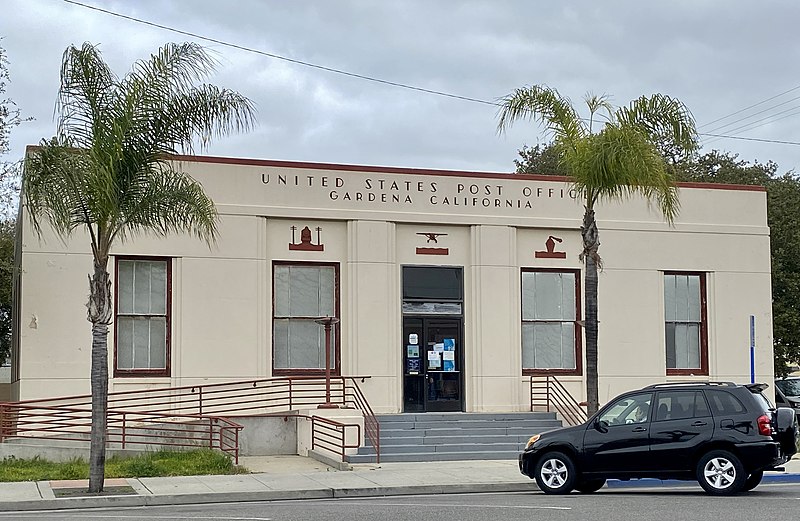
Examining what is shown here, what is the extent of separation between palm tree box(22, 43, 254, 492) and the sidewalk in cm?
90

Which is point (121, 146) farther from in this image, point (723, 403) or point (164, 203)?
point (723, 403)

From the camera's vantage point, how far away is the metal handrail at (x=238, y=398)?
951 inches

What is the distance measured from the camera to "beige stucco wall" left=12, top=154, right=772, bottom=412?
80.7 feet

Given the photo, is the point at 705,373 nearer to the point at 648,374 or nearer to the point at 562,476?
the point at 648,374

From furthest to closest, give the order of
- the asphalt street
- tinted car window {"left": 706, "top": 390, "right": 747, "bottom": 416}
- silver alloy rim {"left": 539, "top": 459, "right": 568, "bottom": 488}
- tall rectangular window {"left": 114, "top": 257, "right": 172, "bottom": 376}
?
tall rectangular window {"left": 114, "top": 257, "right": 172, "bottom": 376}, silver alloy rim {"left": 539, "top": 459, "right": 568, "bottom": 488}, tinted car window {"left": 706, "top": 390, "right": 747, "bottom": 416}, the asphalt street

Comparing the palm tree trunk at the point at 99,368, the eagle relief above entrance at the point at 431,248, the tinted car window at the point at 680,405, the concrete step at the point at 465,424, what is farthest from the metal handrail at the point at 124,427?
the tinted car window at the point at 680,405

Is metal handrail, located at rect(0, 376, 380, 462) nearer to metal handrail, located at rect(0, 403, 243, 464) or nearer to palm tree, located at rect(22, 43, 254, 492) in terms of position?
metal handrail, located at rect(0, 403, 243, 464)

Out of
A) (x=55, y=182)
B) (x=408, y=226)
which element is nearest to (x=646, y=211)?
(x=408, y=226)

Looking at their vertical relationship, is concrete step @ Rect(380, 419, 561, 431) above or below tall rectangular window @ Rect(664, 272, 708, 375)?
below

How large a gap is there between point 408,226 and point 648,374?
7004mm

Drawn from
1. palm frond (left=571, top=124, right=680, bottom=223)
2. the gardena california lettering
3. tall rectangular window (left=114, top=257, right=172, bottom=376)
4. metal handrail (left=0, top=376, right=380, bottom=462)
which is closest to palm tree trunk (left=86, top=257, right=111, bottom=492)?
metal handrail (left=0, top=376, right=380, bottom=462)

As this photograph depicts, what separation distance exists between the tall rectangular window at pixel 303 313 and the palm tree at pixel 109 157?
7.54 m

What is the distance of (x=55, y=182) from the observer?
1783 centimetres

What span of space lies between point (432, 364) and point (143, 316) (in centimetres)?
671
